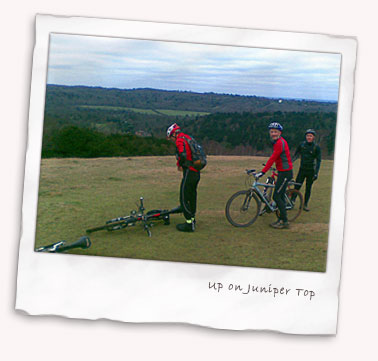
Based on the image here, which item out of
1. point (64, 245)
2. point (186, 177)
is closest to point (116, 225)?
point (64, 245)

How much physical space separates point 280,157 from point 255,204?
0.54 metres

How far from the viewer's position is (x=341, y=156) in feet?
19.6

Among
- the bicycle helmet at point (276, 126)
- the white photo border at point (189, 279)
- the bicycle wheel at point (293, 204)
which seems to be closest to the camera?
the white photo border at point (189, 279)

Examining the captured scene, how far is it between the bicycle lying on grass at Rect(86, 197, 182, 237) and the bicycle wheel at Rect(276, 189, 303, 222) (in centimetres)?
109

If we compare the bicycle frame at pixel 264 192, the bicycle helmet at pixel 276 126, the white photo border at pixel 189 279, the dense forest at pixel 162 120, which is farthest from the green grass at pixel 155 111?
the bicycle frame at pixel 264 192

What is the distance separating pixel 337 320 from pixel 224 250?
129 cm

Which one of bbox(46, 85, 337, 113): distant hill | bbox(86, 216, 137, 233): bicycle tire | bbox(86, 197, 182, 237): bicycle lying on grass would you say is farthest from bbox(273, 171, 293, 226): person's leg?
bbox(86, 216, 137, 233): bicycle tire

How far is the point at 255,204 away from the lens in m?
6.18

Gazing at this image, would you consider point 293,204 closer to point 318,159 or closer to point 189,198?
point 318,159

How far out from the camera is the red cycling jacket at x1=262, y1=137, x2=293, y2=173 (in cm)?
605

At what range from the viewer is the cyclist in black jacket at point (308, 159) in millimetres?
6023

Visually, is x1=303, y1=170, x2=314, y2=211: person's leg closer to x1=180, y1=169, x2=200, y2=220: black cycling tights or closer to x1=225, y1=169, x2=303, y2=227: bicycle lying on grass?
x1=225, y1=169, x2=303, y2=227: bicycle lying on grass

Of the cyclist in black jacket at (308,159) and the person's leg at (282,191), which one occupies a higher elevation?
the cyclist in black jacket at (308,159)

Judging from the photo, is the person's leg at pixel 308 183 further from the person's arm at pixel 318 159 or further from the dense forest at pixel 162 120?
the dense forest at pixel 162 120
